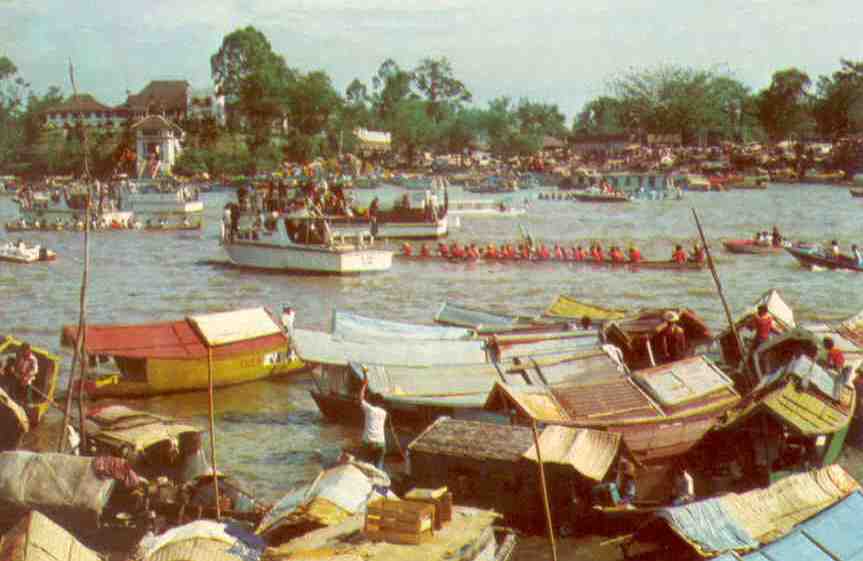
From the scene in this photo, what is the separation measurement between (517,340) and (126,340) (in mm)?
7282

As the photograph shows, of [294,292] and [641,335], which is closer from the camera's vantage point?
[641,335]

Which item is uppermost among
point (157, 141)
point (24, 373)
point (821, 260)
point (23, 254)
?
point (157, 141)

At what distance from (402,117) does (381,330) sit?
379 ft

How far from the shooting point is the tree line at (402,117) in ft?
332

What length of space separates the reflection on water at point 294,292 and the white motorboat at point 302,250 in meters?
0.50

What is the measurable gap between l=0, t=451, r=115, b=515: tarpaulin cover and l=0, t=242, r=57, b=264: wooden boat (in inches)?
1278

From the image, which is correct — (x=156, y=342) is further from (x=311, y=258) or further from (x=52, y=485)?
(x=311, y=258)

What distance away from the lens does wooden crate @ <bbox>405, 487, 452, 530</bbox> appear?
1079 cm

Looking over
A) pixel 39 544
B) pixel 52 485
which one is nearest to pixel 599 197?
pixel 52 485

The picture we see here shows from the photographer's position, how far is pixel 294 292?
35469mm

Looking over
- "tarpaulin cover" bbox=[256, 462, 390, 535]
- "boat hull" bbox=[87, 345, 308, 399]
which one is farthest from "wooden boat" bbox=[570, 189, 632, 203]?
"tarpaulin cover" bbox=[256, 462, 390, 535]

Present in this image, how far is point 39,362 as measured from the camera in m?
18.3

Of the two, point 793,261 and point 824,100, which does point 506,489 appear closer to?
point 793,261

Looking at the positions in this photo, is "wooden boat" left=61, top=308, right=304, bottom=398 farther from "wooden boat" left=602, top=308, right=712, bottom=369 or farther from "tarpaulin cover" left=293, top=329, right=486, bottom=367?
"wooden boat" left=602, top=308, right=712, bottom=369
